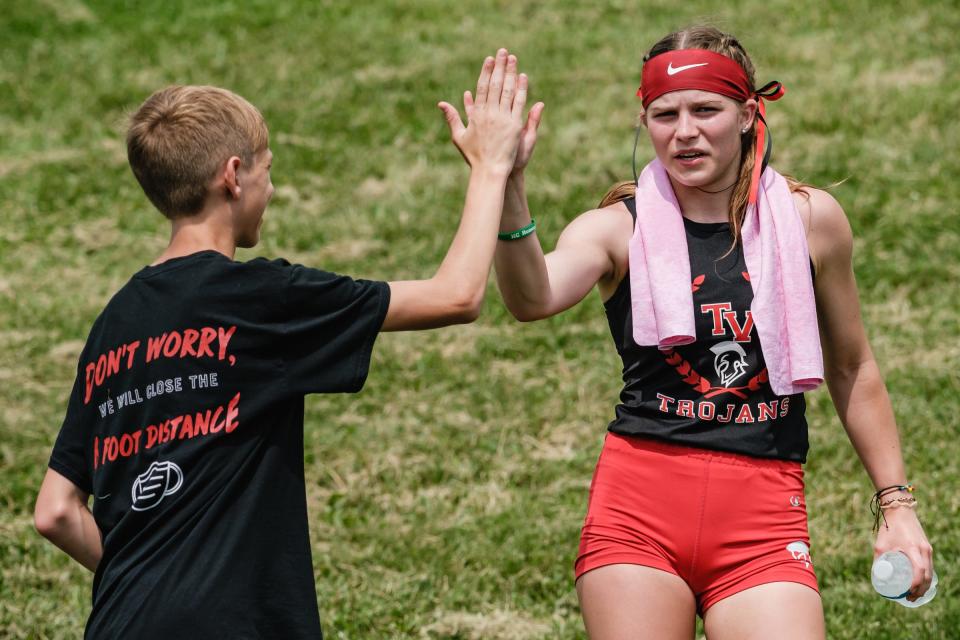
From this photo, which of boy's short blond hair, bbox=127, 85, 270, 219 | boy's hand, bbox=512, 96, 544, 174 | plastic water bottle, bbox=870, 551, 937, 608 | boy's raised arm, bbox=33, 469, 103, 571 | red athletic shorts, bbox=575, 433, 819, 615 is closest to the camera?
boy's short blond hair, bbox=127, 85, 270, 219

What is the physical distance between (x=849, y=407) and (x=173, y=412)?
6.55ft

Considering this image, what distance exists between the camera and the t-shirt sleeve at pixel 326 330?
311 centimetres

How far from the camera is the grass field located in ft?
19.2

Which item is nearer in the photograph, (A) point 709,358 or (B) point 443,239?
(A) point 709,358

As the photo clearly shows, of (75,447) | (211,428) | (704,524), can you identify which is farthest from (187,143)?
(704,524)

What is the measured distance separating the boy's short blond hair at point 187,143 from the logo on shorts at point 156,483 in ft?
2.08

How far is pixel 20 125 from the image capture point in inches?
436

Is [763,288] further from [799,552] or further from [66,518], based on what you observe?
[66,518]

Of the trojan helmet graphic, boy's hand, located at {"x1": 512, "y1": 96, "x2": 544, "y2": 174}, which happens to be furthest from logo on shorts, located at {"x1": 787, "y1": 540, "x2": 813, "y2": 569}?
boy's hand, located at {"x1": 512, "y1": 96, "x2": 544, "y2": 174}

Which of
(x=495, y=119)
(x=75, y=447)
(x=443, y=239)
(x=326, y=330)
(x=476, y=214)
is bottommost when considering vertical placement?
(x=75, y=447)

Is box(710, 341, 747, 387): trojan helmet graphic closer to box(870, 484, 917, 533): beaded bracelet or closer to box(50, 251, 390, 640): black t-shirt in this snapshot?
box(870, 484, 917, 533): beaded bracelet

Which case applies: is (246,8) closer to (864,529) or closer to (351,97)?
(351,97)

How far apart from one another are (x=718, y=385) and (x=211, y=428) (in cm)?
142

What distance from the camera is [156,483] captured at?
3092mm
